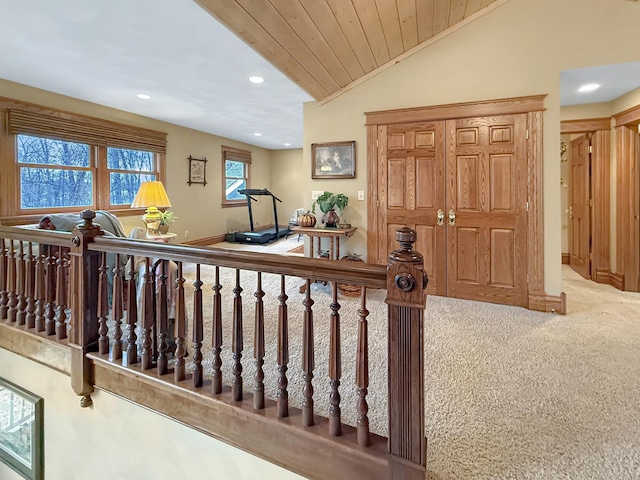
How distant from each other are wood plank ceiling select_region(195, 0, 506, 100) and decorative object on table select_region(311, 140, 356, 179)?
623mm

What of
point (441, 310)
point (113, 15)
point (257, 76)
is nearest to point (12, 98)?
point (113, 15)

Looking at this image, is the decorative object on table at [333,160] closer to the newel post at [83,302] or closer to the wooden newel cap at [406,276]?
the newel post at [83,302]

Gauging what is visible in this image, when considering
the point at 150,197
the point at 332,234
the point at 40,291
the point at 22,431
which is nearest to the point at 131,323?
the point at 40,291

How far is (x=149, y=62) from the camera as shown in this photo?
10.3 ft

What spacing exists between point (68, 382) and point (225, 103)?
3.73 metres

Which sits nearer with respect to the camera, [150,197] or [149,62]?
[149,62]

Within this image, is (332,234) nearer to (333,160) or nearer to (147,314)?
(333,160)

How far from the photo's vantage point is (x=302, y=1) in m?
2.22

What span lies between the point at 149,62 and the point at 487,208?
3.58 meters

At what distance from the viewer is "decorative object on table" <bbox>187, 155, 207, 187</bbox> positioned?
245 inches

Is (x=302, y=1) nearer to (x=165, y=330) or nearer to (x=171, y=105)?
(x=165, y=330)

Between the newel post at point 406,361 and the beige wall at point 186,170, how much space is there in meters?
4.77

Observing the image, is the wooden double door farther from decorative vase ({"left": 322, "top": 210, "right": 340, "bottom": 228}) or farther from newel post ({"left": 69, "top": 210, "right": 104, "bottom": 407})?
newel post ({"left": 69, "top": 210, "right": 104, "bottom": 407})

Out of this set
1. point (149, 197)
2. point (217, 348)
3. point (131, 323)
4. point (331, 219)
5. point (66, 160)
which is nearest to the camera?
point (217, 348)
